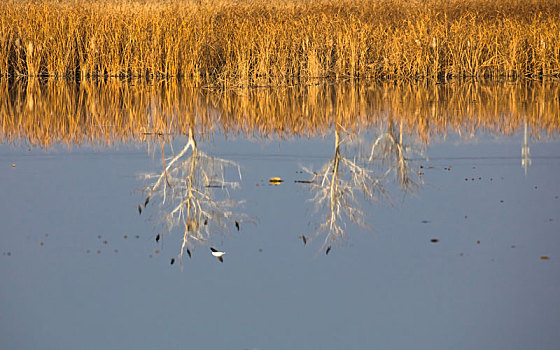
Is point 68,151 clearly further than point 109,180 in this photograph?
Yes

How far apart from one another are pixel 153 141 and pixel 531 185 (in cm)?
367

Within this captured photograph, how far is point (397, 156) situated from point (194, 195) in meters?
2.15

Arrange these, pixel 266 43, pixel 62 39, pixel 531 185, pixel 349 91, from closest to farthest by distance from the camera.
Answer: pixel 531 185 < pixel 349 91 < pixel 266 43 < pixel 62 39

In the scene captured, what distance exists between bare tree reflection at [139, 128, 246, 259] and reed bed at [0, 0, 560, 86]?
6668mm

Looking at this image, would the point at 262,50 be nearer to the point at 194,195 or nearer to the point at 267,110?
the point at 267,110

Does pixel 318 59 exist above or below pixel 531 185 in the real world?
above

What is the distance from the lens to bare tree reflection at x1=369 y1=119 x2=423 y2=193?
6633 millimetres

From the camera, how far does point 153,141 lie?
849cm

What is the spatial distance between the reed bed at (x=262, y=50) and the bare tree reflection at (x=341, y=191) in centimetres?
695

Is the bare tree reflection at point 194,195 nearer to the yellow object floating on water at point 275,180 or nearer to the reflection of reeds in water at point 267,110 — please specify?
the yellow object floating on water at point 275,180

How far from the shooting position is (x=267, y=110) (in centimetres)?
1072

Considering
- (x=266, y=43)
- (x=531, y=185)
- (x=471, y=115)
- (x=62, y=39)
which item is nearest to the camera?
(x=531, y=185)

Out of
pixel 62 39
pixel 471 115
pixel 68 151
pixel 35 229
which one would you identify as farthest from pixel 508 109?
pixel 62 39

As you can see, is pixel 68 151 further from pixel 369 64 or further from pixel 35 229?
pixel 369 64
